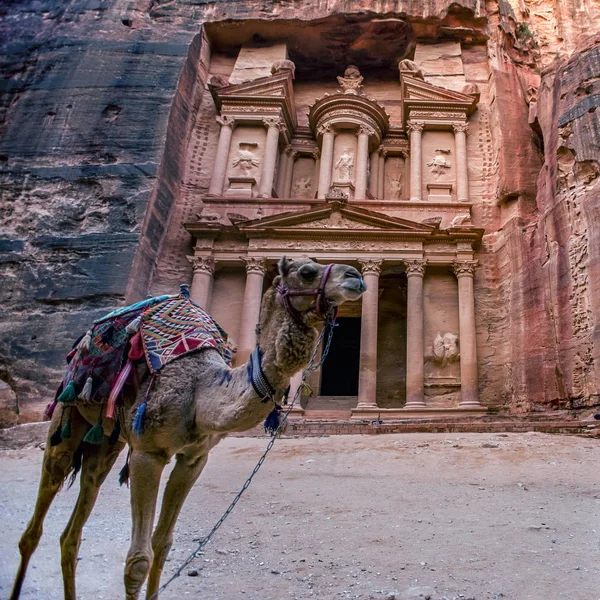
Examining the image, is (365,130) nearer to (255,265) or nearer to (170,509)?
(255,265)

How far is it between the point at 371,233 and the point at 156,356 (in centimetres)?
1381

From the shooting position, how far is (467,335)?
16094 millimetres

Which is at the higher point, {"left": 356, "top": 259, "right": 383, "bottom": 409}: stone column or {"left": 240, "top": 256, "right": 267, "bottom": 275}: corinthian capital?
{"left": 240, "top": 256, "right": 267, "bottom": 275}: corinthian capital

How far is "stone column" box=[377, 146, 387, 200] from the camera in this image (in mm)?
20828

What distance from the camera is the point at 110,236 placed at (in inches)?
636

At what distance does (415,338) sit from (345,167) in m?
7.44

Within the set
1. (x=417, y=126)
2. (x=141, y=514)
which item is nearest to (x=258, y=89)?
(x=417, y=126)

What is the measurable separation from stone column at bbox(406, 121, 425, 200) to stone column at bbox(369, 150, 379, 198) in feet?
5.56

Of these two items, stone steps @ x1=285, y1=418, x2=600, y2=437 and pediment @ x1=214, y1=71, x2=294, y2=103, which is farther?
pediment @ x1=214, y1=71, x2=294, y2=103

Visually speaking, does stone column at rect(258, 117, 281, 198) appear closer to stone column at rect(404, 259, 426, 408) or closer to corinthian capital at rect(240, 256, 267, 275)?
corinthian capital at rect(240, 256, 267, 275)

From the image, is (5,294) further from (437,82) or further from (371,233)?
(437,82)

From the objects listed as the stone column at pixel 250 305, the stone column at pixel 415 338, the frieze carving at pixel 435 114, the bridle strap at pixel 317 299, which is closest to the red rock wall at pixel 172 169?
the frieze carving at pixel 435 114

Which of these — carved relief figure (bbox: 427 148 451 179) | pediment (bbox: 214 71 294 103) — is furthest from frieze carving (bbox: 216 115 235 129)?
carved relief figure (bbox: 427 148 451 179)

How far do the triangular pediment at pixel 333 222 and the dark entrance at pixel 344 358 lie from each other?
4.52m
